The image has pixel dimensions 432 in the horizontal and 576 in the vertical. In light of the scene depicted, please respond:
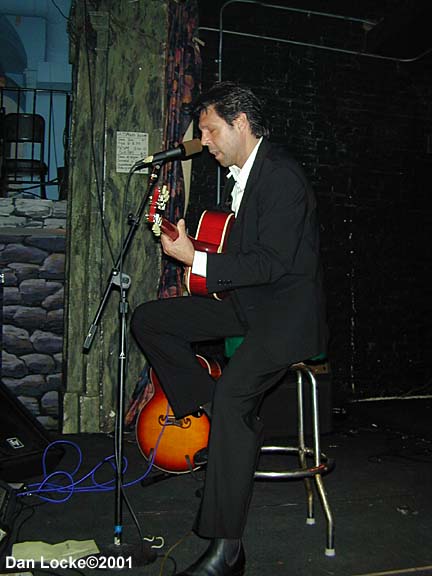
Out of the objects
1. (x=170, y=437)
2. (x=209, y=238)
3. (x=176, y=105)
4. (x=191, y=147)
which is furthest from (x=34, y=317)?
(x=191, y=147)

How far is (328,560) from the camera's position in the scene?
215 centimetres

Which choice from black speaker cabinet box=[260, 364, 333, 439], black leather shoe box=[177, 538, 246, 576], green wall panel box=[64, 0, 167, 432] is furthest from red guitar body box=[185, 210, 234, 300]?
green wall panel box=[64, 0, 167, 432]

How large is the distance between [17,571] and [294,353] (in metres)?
1.19

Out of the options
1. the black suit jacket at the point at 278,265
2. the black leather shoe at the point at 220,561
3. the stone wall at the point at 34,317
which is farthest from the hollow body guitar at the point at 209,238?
the stone wall at the point at 34,317

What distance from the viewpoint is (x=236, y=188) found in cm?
264

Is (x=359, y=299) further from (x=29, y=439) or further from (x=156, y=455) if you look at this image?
(x=29, y=439)

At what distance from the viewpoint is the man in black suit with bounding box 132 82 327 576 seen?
198cm

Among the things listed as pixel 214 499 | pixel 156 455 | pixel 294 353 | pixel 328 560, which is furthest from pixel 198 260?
pixel 156 455

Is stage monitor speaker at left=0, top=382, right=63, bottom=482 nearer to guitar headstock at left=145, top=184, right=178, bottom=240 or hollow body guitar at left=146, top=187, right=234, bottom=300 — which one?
hollow body guitar at left=146, top=187, right=234, bottom=300

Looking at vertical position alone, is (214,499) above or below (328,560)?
above

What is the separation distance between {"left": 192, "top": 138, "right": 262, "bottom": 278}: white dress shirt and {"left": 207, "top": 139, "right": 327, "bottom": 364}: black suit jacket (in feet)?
0.09

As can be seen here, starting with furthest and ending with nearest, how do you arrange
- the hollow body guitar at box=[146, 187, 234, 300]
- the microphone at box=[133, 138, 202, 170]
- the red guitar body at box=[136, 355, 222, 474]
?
the red guitar body at box=[136, 355, 222, 474]
the hollow body guitar at box=[146, 187, 234, 300]
the microphone at box=[133, 138, 202, 170]

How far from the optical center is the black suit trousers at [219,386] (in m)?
1.97

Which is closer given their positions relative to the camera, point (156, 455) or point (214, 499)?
point (214, 499)
